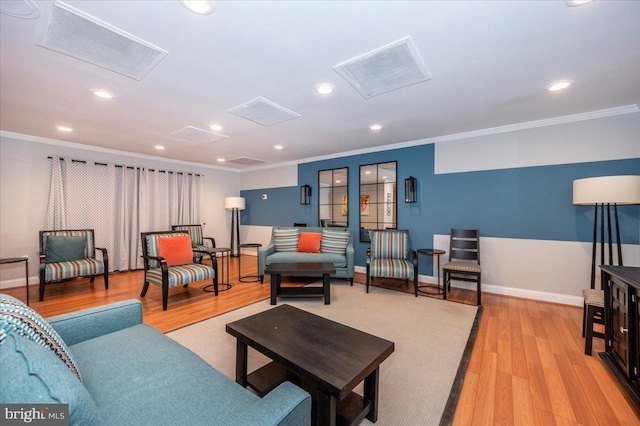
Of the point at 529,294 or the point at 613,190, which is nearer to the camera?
the point at 613,190

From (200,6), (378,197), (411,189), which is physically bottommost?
(378,197)

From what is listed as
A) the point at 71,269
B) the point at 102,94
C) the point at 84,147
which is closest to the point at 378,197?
the point at 102,94

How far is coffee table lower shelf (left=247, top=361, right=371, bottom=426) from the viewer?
57.9 inches

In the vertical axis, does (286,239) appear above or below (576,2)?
below

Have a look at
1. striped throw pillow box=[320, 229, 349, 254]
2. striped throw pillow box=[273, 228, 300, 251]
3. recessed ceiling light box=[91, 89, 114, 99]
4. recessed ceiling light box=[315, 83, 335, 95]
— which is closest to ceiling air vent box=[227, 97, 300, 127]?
recessed ceiling light box=[315, 83, 335, 95]

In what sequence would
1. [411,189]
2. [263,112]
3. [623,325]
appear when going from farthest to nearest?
[411,189]
[263,112]
[623,325]

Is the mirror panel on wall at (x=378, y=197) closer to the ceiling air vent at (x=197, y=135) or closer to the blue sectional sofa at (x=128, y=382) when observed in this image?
the ceiling air vent at (x=197, y=135)

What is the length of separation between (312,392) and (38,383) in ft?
4.50

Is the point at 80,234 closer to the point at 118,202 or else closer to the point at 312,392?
the point at 118,202

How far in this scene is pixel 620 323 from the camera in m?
1.94

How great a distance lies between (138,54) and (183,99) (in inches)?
31.7

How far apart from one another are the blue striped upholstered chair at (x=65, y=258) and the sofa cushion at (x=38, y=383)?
156 inches

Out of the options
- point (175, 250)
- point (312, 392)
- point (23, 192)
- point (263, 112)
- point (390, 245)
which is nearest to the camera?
point (312, 392)

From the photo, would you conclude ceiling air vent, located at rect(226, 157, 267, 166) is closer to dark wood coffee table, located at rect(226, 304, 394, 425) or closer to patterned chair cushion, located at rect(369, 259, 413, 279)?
patterned chair cushion, located at rect(369, 259, 413, 279)
